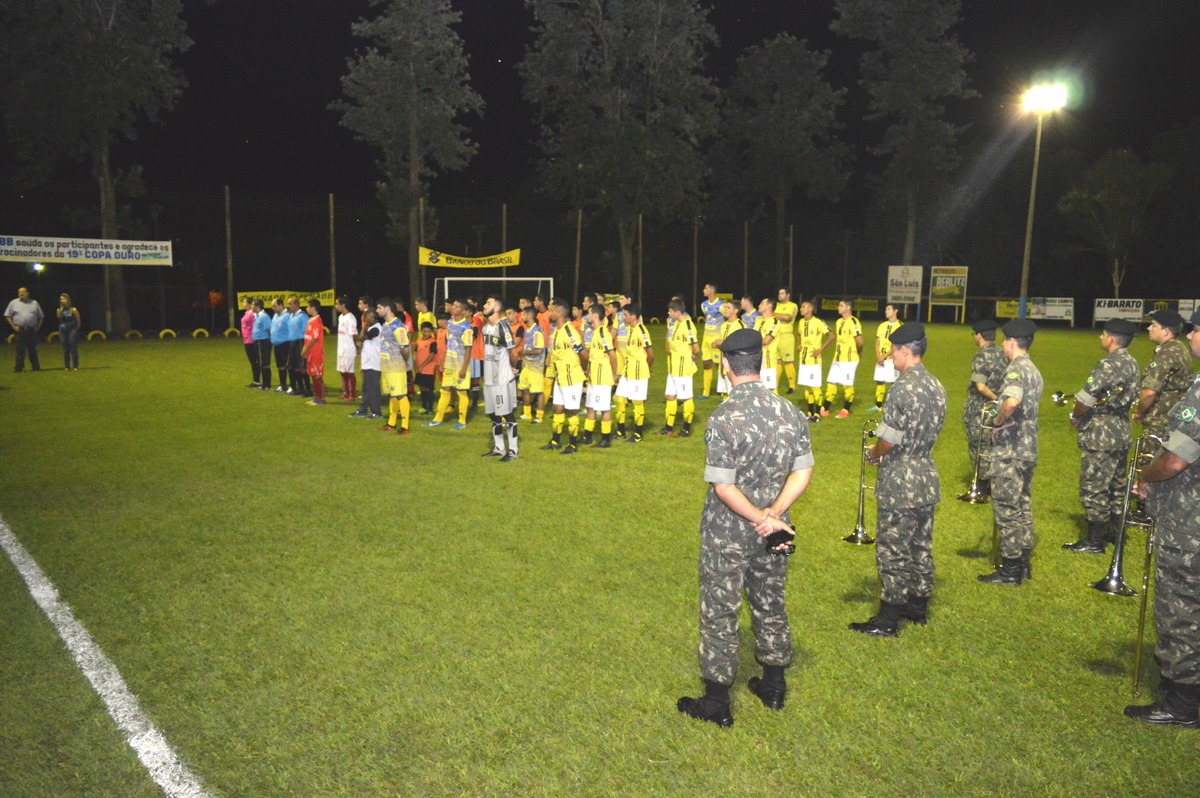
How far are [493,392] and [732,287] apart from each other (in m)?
48.4

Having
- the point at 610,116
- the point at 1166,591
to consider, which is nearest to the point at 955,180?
the point at 610,116

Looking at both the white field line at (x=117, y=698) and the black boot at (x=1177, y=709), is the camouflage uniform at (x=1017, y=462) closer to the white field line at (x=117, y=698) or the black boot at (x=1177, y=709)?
the black boot at (x=1177, y=709)

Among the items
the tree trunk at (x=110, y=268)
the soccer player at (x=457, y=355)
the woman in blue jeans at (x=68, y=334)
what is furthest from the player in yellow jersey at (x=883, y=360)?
the tree trunk at (x=110, y=268)

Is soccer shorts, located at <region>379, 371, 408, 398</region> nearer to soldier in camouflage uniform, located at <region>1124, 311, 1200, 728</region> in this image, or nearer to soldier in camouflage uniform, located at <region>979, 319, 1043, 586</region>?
soldier in camouflage uniform, located at <region>979, 319, 1043, 586</region>

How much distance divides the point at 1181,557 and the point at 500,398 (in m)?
8.23

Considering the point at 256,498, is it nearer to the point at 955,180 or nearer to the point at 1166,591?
the point at 1166,591

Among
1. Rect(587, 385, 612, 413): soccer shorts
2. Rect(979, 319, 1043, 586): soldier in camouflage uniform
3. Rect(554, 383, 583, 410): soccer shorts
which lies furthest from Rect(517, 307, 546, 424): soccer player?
Rect(979, 319, 1043, 586): soldier in camouflage uniform

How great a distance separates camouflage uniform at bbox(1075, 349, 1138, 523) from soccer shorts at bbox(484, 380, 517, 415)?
684 cm

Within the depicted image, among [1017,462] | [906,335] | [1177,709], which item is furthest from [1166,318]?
[1177,709]

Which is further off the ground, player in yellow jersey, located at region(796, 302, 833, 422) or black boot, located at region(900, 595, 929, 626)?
player in yellow jersey, located at region(796, 302, 833, 422)

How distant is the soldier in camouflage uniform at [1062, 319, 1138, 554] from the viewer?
24.4ft

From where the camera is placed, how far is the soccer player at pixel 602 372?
12.1 m

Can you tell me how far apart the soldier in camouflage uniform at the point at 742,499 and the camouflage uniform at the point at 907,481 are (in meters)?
1.40

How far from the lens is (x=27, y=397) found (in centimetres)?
1670
